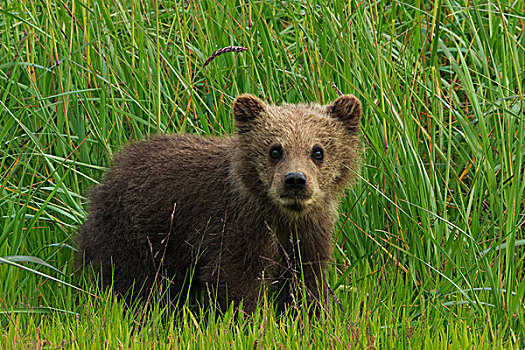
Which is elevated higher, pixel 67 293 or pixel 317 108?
pixel 317 108

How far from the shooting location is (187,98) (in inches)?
244

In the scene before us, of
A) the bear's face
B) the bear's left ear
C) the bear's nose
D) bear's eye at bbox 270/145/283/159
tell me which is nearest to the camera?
the bear's nose

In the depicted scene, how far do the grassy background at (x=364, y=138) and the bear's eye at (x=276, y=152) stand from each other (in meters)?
0.56

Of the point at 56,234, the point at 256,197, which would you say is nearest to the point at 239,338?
the point at 256,197

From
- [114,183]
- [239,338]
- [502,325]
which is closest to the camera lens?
[239,338]

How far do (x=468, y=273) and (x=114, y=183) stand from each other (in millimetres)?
2257

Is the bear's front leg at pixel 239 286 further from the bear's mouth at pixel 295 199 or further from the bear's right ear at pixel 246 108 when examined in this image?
the bear's right ear at pixel 246 108

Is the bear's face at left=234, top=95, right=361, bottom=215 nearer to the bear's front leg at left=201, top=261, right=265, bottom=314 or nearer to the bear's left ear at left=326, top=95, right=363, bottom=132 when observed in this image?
the bear's left ear at left=326, top=95, right=363, bottom=132

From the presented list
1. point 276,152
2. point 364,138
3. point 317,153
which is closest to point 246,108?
point 276,152

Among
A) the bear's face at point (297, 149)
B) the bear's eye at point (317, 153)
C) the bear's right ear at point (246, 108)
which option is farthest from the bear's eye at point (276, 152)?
the bear's right ear at point (246, 108)

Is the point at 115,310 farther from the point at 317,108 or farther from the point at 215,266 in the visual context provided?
the point at 317,108

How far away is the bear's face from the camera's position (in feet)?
14.8

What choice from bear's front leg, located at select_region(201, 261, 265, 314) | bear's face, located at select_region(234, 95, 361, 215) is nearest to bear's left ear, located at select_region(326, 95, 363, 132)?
bear's face, located at select_region(234, 95, 361, 215)

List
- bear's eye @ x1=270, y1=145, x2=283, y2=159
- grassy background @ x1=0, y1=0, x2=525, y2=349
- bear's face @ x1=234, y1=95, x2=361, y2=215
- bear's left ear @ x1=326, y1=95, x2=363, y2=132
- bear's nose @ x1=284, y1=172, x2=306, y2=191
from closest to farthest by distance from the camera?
grassy background @ x1=0, y1=0, x2=525, y2=349, bear's nose @ x1=284, y1=172, x2=306, y2=191, bear's face @ x1=234, y1=95, x2=361, y2=215, bear's eye @ x1=270, y1=145, x2=283, y2=159, bear's left ear @ x1=326, y1=95, x2=363, y2=132
